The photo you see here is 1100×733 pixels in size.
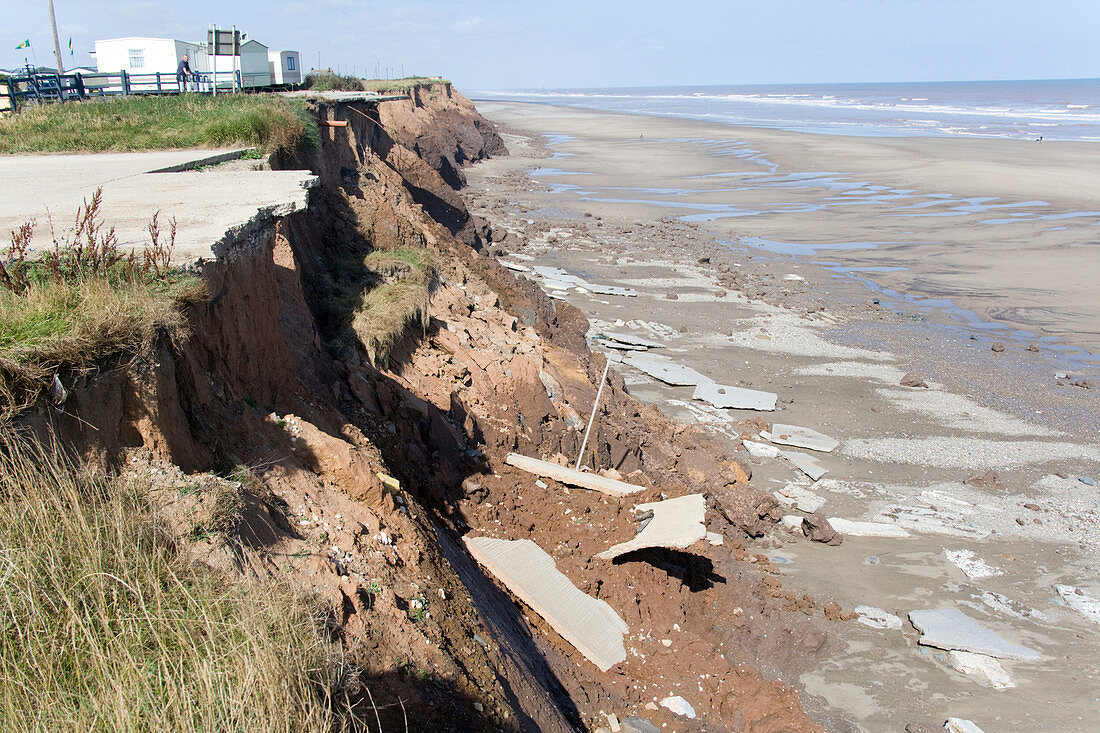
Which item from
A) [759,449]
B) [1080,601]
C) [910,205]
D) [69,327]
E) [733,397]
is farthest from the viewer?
[910,205]

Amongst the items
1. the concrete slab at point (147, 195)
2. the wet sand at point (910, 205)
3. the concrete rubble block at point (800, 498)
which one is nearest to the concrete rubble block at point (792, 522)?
the concrete rubble block at point (800, 498)

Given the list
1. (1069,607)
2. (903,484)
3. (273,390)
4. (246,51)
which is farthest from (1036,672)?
(246,51)

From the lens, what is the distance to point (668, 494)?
8.59 meters

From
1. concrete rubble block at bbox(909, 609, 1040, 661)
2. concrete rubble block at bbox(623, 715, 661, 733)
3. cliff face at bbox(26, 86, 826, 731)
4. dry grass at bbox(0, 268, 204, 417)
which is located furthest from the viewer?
concrete rubble block at bbox(909, 609, 1040, 661)

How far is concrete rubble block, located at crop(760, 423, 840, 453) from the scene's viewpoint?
11961 mm

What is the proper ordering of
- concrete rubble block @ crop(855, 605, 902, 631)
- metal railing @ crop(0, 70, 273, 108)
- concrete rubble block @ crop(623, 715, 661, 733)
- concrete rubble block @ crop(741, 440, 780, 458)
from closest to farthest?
1. concrete rubble block @ crop(623, 715, 661, 733)
2. concrete rubble block @ crop(855, 605, 902, 631)
3. concrete rubble block @ crop(741, 440, 780, 458)
4. metal railing @ crop(0, 70, 273, 108)

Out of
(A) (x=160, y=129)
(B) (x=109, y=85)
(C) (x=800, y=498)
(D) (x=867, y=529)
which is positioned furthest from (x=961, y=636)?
(B) (x=109, y=85)

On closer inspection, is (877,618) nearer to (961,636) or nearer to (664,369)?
(961,636)

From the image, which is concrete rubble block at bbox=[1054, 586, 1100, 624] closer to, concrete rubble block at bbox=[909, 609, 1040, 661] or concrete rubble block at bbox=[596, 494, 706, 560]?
concrete rubble block at bbox=[909, 609, 1040, 661]

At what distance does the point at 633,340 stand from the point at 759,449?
195 inches

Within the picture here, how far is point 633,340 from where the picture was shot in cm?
1611

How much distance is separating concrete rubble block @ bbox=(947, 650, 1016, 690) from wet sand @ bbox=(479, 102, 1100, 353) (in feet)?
41.6

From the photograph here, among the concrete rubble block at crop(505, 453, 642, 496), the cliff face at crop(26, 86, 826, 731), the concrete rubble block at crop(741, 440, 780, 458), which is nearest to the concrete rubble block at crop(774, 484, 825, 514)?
the cliff face at crop(26, 86, 826, 731)

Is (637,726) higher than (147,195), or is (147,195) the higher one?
(147,195)
